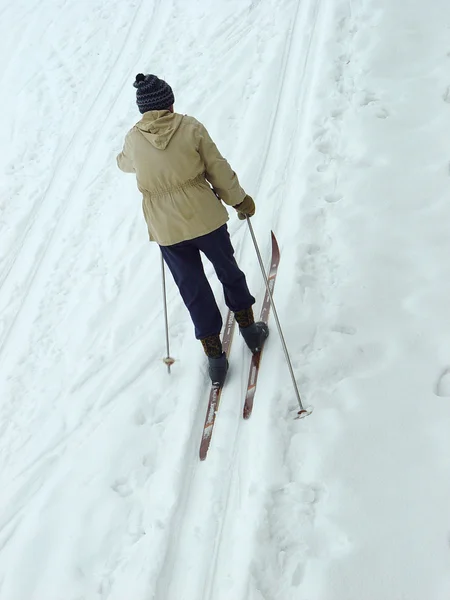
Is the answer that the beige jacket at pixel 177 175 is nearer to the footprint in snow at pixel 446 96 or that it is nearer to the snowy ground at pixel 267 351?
the snowy ground at pixel 267 351

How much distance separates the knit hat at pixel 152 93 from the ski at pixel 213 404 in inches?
69.2

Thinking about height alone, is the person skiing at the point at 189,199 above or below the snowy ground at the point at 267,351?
above

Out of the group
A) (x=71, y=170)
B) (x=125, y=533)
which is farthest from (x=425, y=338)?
(x=71, y=170)

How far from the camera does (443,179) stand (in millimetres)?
4297

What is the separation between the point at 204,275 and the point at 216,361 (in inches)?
24.8

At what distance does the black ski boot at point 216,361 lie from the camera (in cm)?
360

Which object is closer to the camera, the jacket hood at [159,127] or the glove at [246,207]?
the jacket hood at [159,127]

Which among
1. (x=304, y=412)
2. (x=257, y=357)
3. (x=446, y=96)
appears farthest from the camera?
(x=446, y=96)

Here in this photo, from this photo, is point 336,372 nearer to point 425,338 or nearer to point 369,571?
point 425,338

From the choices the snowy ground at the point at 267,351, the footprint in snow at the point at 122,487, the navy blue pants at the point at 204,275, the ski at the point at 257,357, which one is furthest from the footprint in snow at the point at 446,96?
the footprint in snow at the point at 122,487

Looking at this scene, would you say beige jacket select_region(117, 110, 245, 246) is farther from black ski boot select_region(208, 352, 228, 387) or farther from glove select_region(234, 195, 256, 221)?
black ski boot select_region(208, 352, 228, 387)

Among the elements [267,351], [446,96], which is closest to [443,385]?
[267,351]

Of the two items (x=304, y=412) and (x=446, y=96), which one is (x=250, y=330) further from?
(x=446, y=96)

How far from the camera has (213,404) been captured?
11.8 feet
